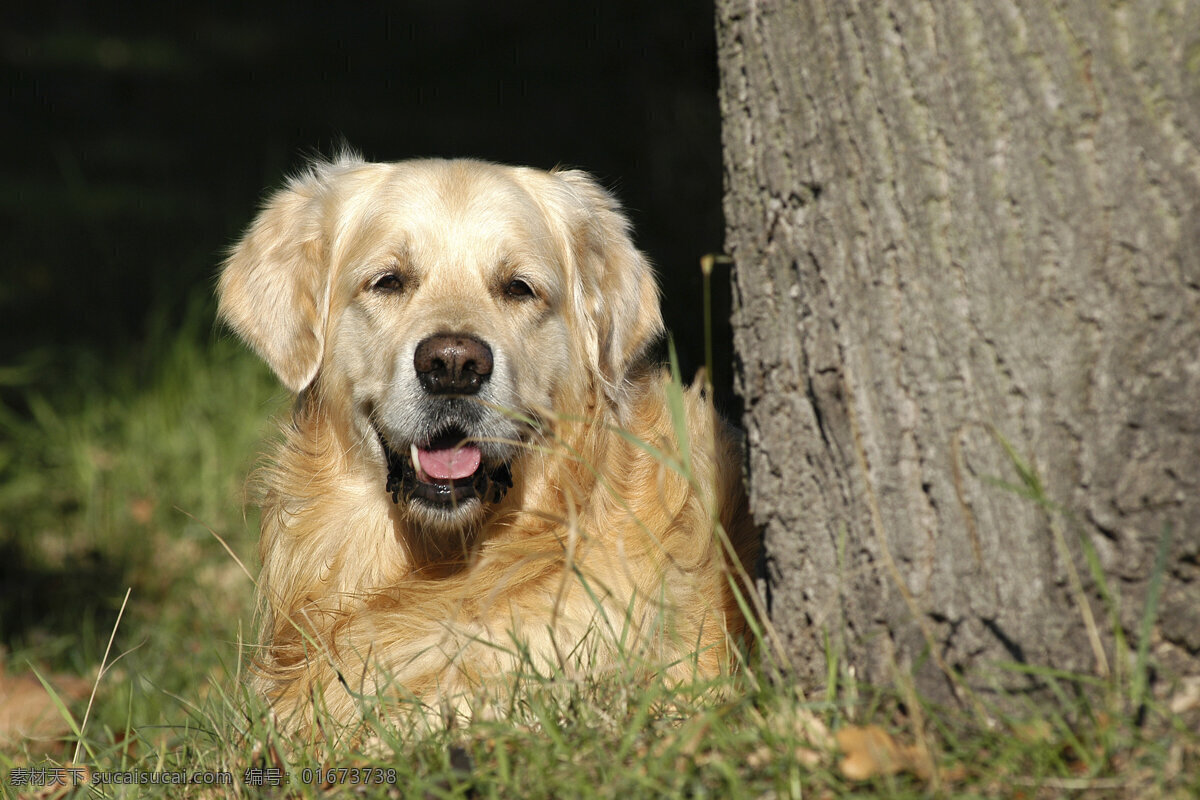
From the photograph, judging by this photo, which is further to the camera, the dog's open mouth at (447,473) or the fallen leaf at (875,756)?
the dog's open mouth at (447,473)

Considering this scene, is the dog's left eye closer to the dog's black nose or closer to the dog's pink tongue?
the dog's black nose

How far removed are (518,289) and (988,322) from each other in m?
1.65

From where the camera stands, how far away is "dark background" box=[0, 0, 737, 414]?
6.80 meters

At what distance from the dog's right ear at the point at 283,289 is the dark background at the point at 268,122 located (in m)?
2.16

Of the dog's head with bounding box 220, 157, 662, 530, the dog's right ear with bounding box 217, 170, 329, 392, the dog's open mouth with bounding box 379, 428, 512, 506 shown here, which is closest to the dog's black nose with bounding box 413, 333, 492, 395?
the dog's head with bounding box 220, 157, 662, 530

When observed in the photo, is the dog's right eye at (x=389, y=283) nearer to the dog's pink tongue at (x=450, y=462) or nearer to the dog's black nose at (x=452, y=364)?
the dog's black nose at (x=452, y=364)

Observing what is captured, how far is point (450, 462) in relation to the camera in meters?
2.91

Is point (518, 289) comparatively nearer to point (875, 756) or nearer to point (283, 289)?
point (283, 289)

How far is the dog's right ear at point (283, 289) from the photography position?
3264mm

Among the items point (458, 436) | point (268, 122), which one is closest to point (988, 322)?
point (458, 436)

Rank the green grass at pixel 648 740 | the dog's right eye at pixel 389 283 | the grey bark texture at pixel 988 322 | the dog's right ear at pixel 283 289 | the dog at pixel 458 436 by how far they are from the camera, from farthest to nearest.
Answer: the dog's right ear at pixel 283 289 < the dog's right eye at pixel 389 283 < the dog at pixel 458 436 < the grey bark texture at pixel 988 322 < the green grass at pixel 648 740

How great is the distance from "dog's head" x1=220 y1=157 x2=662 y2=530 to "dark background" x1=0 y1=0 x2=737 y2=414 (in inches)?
65.0

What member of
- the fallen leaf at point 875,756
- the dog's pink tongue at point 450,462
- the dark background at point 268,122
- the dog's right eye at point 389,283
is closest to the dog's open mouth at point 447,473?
the dog's pink tongue at point 450,462

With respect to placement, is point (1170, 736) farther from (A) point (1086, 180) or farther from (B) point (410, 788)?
(B) point (410, 788)
